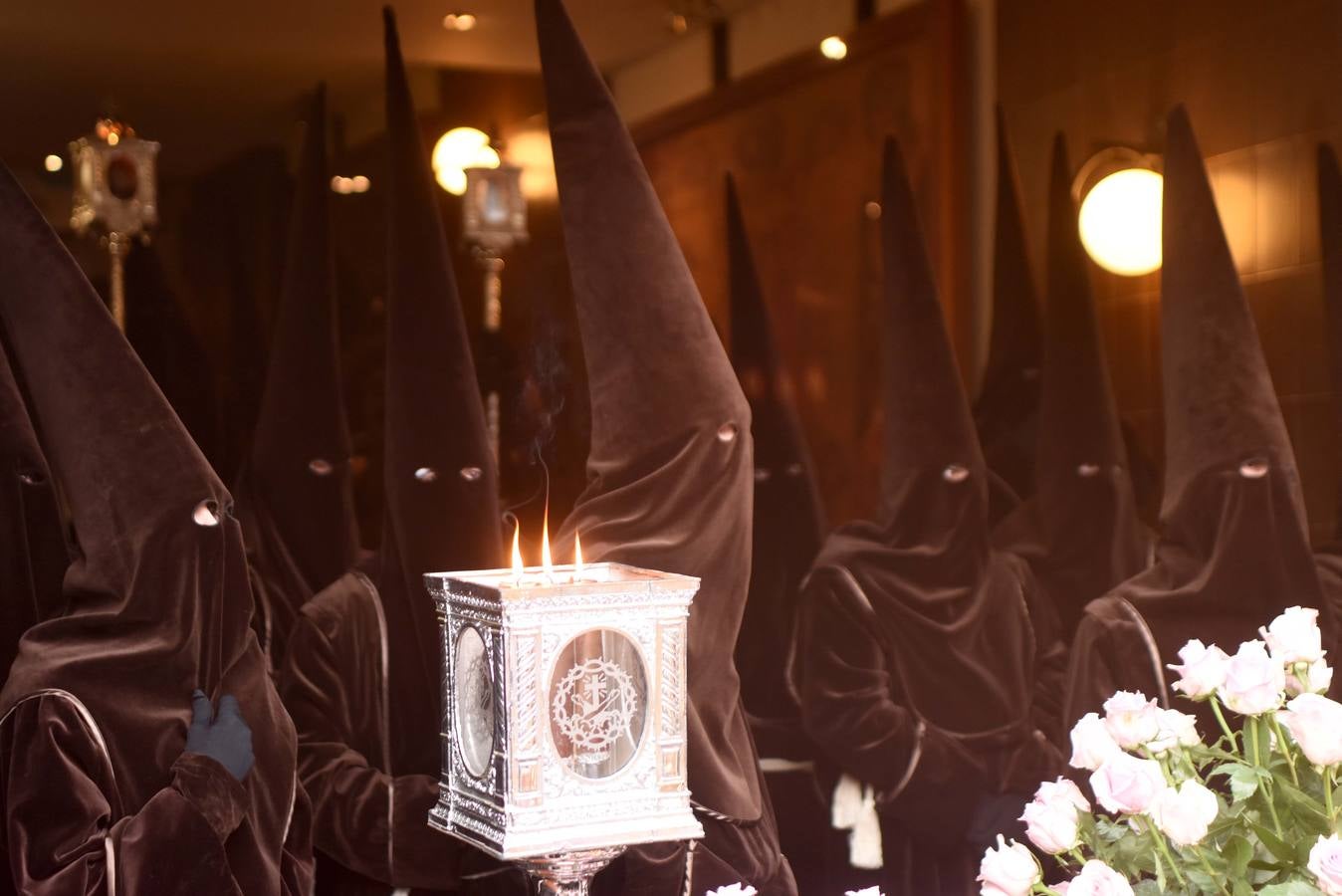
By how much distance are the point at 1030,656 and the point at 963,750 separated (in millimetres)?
Result: 294

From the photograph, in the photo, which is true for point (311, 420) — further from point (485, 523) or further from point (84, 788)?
point (84, 788)

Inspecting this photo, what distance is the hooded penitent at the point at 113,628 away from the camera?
2.53 meters

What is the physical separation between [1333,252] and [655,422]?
165cm

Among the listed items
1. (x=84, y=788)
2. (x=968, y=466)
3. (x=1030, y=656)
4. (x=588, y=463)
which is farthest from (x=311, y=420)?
(x=1030, y=656)

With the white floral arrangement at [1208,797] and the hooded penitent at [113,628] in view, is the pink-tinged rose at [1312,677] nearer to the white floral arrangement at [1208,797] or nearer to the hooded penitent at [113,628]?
the white floral arrangement at [1208,797]

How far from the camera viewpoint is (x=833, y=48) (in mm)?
3664

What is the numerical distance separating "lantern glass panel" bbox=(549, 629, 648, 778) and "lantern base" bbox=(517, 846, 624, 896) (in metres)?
0.13

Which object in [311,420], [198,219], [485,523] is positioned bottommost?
[485,523]

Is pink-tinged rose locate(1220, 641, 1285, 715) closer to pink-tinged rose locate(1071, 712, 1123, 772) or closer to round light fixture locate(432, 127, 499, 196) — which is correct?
pink-tinged rose locate(1071, 712, 1123, 772)

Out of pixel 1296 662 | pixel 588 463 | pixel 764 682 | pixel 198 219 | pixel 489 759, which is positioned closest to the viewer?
pixel 1296 662

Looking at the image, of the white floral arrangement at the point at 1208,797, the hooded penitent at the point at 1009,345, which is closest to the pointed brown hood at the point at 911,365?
the hooded penitent at the point at 1009,345

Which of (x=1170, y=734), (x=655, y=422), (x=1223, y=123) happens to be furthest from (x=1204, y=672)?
(x=1223, y=123)

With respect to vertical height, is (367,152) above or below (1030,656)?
above

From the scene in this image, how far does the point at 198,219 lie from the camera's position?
3029mm
